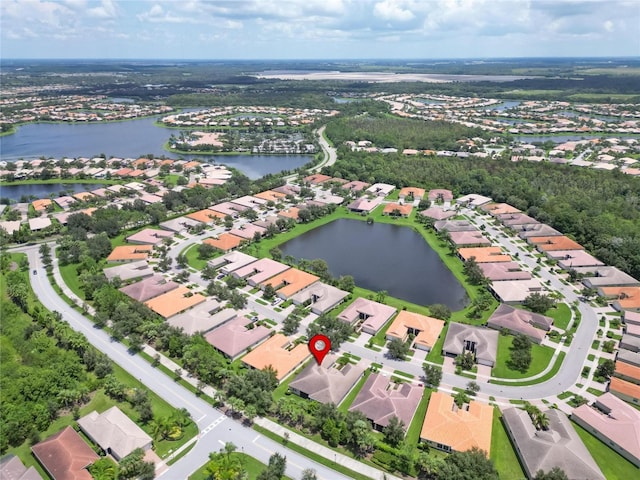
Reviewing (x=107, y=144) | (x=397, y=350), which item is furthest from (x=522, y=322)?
(x=107, y=144)

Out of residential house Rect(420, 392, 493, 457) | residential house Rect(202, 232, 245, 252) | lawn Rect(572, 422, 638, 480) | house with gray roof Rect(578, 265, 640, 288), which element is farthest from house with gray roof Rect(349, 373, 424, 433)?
residential house Rect(202, 232, 245, 252)

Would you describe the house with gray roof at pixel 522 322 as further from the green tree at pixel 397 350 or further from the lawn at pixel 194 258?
the lawn at pixel 194 258

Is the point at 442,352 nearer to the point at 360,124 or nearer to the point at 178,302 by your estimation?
the point at 178,302

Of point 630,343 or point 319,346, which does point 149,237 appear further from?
point 630,343

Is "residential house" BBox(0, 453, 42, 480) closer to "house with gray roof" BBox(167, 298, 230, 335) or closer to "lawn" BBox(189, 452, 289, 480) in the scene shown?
"lawn" BBox(189, 452, 289, 480)

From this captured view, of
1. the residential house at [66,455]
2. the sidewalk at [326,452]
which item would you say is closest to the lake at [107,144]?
the sidewalk at [326,452]

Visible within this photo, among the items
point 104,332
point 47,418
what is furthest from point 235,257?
point 47,418
